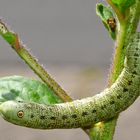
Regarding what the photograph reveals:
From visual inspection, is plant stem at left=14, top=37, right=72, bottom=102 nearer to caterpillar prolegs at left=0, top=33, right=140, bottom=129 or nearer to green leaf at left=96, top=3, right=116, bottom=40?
caterpillar prolegs at left=0, top=33, right=140, bottom=129

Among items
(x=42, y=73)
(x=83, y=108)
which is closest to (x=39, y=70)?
(x=42, y=73)

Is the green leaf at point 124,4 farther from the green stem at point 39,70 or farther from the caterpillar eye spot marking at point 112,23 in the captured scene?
the green stem at point 39,70

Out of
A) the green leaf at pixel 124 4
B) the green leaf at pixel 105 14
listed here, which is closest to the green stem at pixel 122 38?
the green leaf at pixel 124 4

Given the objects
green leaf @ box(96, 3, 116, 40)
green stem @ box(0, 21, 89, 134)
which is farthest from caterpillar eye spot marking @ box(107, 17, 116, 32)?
green stem @ box(0, 21, 89, 134)

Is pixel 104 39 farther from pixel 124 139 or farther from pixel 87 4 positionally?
pixel 124 139

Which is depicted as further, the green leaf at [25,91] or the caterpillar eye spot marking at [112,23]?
the green leaf at [25,91]

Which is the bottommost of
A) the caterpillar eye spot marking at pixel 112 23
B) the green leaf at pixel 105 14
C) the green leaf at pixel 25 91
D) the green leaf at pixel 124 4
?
the green leaf at pixel 25 91

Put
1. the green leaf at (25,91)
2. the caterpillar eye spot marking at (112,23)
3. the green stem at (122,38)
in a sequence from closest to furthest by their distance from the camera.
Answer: the green stem at (122,38)
the caterpillar eye spot marking at (112,23)
the green leaf at (25,91)
